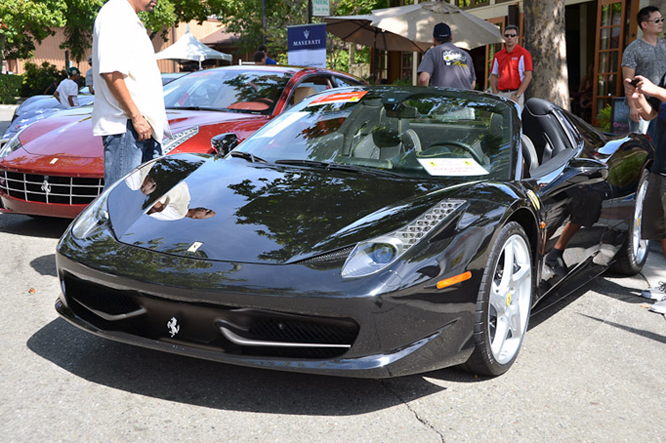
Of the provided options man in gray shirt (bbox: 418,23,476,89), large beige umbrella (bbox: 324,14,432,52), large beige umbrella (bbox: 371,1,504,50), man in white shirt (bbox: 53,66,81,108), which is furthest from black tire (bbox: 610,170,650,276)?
man in white shirt (bbox: 53,66,81,108)

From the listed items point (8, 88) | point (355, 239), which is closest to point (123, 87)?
point (355, 239)

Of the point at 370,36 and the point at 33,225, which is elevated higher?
the point at 370,36

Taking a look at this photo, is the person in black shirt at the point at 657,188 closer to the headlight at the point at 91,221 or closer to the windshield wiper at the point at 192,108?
the headlight at the point at 91,221

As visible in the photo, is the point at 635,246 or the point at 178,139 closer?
the point at 635,246

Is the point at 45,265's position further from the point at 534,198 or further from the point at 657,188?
the point at 657,188

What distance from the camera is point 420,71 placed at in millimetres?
8258

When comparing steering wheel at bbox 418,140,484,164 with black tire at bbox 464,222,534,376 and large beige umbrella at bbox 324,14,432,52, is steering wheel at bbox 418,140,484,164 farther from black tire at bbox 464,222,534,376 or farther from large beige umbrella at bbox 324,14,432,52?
large beige umbrella at bbox 324,14,432,52

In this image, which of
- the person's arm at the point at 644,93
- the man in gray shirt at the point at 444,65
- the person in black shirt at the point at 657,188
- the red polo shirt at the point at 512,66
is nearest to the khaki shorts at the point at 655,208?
the person in black shirt at the point at 657,188

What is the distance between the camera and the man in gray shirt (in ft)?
26.8

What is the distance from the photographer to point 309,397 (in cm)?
292

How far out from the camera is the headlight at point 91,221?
10.7 feet

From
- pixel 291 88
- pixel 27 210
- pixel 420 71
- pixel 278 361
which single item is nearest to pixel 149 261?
pixel 278 361

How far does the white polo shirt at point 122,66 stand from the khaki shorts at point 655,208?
120 inches

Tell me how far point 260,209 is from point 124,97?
1.54 m
